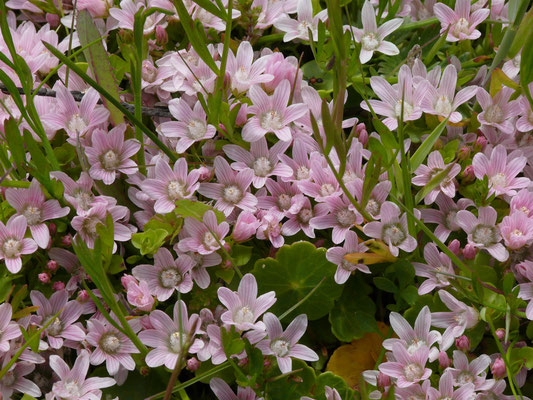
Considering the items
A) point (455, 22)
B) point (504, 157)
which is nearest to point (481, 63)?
point (455, 22)

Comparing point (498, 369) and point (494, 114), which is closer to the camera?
point (498, 369)

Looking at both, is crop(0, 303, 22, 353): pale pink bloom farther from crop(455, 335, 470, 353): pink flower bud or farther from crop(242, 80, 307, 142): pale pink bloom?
crop(455, 335, 470, 353): pink flower bud

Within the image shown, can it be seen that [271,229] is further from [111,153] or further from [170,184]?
[111,153]

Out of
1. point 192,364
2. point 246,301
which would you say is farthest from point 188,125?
point 192,364

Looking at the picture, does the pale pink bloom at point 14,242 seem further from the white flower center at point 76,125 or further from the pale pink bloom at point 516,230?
the pale pink bloom at point 516,230

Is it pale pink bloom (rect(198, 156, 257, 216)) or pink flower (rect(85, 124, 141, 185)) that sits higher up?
pink flower (rect(85, 124, 141, 185))

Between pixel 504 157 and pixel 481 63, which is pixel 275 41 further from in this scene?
pixel 504 157

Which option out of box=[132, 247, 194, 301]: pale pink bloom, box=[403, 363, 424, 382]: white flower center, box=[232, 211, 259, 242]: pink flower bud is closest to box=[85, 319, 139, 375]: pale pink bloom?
box=[132, 247, 194, 301]: pale pink bloom
